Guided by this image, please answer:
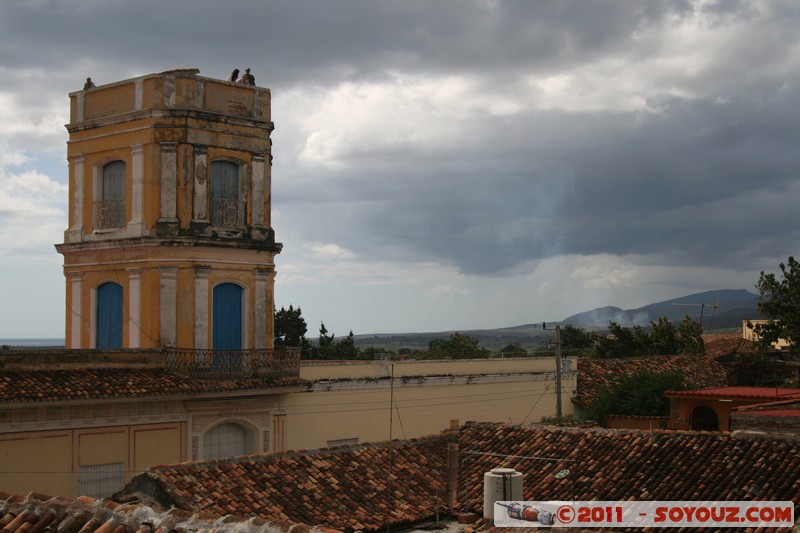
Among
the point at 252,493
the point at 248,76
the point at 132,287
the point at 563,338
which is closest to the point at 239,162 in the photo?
the point at 248,76

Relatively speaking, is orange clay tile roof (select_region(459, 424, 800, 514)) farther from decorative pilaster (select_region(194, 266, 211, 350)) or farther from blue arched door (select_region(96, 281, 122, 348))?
blue arched door (select_region(96, 281, 122, 348))

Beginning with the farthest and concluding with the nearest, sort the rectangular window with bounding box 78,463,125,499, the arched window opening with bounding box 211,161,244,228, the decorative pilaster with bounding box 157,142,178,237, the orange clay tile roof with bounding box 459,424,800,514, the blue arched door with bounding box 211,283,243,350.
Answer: the arched window opening with bounding box 211,161,244,228, the blue arched door with bounding box 211,283,243,350, the decorative pilaster with bounding box 157,142,178,237, the rectangular window with bounding box 78,463,125,499, the orange clay tile roof with bounding box 459,424,800,514

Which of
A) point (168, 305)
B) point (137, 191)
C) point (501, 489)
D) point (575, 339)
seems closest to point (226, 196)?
point (137, 191)

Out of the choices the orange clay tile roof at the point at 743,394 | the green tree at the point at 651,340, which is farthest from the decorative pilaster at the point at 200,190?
the green tree at the point at 651,340

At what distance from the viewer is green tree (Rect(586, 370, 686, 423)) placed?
111ft

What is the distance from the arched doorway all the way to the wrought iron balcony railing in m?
12.2

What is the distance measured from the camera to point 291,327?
187 feet

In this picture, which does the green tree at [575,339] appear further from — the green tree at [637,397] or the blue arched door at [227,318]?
the blue arched door at [227,318]

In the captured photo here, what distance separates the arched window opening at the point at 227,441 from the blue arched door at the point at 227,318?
2297mm

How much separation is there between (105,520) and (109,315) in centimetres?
1815

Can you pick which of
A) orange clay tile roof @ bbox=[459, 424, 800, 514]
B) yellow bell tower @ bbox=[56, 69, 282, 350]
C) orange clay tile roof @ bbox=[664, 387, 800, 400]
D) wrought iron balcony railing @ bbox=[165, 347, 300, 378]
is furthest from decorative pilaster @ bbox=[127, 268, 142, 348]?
orange clay tile roof @ bbox=[664, 387, 800, 400]

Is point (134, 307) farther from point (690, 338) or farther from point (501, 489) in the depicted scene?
point (690, 338)

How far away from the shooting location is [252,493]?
17875 mm

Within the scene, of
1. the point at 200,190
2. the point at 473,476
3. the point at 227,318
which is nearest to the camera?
the point at 473,476
